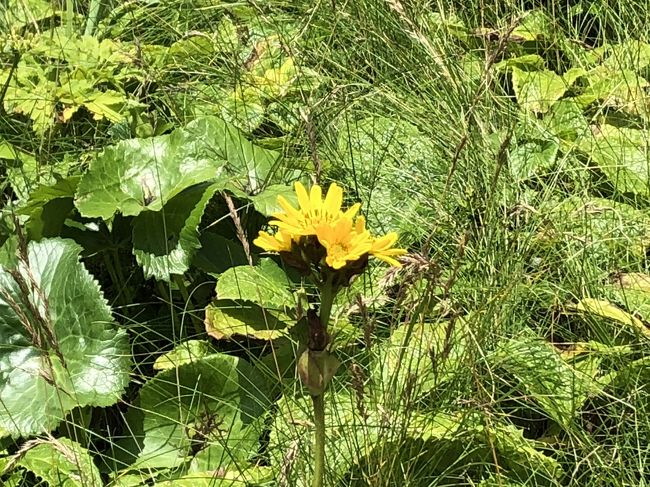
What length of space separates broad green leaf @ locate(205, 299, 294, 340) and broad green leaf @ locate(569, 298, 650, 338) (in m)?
0.47

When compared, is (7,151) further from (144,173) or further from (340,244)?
(340,244)

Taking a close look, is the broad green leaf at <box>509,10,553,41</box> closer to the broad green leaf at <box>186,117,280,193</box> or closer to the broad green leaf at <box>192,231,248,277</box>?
the broad green leaf at <box>186,117,280,193</box>

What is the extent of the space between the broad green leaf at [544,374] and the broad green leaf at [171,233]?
54cm

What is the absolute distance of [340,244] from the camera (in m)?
0.92

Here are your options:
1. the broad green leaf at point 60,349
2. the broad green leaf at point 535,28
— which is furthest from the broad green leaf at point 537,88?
the broad green leaf at point 60,349

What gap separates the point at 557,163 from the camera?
1955 mm

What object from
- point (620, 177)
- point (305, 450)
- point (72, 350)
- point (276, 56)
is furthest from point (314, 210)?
point (276, 56)

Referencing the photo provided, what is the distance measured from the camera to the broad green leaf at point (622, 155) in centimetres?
189

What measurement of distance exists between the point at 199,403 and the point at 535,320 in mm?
589

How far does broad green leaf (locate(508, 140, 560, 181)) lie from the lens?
1896 mm

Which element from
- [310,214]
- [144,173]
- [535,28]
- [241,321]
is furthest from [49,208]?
[535,28]

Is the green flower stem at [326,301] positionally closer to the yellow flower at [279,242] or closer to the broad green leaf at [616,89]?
the yellow flower at [279,242]

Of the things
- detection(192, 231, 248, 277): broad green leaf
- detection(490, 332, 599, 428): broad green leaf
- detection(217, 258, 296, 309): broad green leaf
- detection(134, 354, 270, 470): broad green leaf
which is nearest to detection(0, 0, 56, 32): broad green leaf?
detection(192, 231, 248, 277): broad green leaf

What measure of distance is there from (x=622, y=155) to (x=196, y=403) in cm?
97
